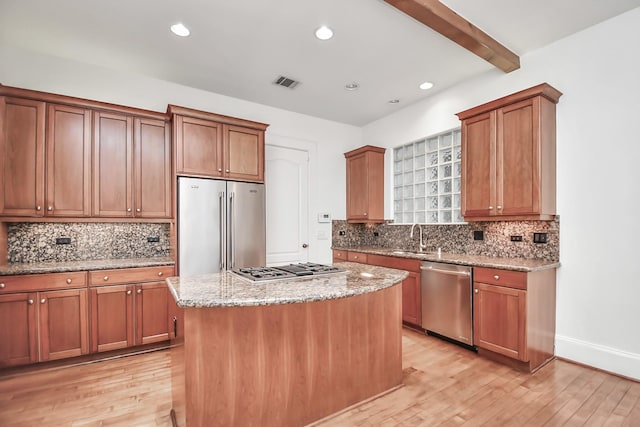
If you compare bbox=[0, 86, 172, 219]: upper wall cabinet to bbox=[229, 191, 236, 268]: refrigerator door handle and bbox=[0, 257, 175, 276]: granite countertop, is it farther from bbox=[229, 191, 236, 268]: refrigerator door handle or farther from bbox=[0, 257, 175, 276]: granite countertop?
bbox=[229, 191, 236, 268]: refrigerator door handle

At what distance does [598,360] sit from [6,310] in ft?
16.5

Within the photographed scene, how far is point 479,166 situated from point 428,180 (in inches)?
39.7

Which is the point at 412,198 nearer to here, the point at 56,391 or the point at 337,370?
the point at 337,370

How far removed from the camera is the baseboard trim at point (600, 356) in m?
2.39

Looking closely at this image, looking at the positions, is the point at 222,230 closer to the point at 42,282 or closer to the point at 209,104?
the point at 42,282

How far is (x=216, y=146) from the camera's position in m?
3.42

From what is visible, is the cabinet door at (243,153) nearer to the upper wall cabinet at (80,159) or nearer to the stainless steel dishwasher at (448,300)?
the upper wall cabinet at (80,159)

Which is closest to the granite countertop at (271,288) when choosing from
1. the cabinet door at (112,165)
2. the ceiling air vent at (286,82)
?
the cabinet door at (112,165)

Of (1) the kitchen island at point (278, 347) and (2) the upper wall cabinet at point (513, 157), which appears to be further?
(2) the upper wall cabinet at point (513, 157)

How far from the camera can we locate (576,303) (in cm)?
274

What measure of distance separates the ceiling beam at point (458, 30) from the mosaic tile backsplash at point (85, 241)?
3.36m

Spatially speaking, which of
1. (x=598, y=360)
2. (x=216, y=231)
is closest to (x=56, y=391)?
(x=216, y=231)

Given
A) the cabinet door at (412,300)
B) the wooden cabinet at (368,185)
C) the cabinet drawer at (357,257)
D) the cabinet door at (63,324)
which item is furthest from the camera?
the wooden cabinet at (368,185)

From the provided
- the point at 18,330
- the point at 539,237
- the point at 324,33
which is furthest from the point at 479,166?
the point at 18,330
